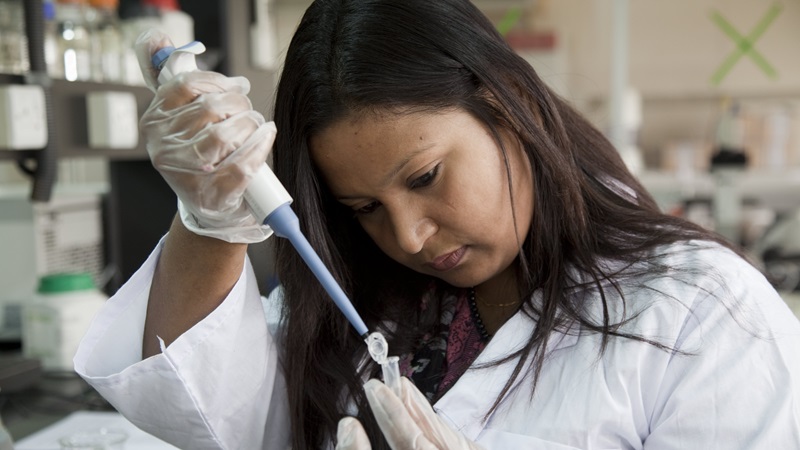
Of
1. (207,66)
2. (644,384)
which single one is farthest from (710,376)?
(207,66)

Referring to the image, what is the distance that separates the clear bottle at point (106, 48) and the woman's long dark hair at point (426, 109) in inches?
37.9

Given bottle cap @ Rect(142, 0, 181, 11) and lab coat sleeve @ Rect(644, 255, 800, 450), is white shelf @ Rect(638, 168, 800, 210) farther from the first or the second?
lab coat sleeve @ Rect(644, 255, 800, 450)

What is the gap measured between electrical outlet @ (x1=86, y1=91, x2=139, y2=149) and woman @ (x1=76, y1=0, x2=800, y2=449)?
79 centimetres

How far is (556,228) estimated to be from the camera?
1.08 m

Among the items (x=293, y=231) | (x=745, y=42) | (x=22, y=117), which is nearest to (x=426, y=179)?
(x=293, y=231)

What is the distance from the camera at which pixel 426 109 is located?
0.97 meters

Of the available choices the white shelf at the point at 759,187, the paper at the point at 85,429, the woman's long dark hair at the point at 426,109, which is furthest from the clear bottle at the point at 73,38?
the white shelf at the point at 759,187

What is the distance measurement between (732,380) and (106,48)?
5.20 feet

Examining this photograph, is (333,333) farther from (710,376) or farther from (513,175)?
(710,376)

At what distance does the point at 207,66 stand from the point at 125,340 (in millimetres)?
1284

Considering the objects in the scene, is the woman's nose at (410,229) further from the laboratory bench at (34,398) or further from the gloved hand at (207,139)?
the laboratory bench at (34,398)

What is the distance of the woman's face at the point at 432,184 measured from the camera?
0.96 metres

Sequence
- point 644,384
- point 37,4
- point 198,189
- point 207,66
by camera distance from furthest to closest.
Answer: point 207,66 < point 37,4 < point 644,384 < point 198,189

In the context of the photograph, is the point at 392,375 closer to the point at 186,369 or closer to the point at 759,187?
the point at 186,369
